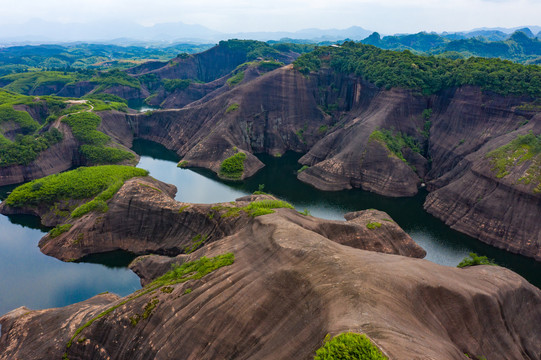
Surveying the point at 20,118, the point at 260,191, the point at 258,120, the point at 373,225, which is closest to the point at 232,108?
the point at 258,120

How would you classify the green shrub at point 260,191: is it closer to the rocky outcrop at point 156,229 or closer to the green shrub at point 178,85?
the rocky outcrop at point 156,229

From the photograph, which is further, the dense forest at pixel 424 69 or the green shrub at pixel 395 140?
the green shrub at pixel 395 140

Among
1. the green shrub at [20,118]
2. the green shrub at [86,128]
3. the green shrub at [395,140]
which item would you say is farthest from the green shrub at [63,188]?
the green shrub at [395,140]

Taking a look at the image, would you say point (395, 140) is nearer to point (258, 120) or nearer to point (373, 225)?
point (373, 225)

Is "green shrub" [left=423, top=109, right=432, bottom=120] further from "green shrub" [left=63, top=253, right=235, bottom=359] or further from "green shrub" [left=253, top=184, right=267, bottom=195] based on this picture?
"green shrub" [left=63, top=253, right=235, bottom=359]

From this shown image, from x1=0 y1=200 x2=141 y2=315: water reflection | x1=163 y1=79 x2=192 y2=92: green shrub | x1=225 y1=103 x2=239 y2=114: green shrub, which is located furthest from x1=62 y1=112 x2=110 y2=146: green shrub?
x1=163 y1=79 x2=192 y2=92: green shrub

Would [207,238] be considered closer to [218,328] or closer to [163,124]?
[218,328]
